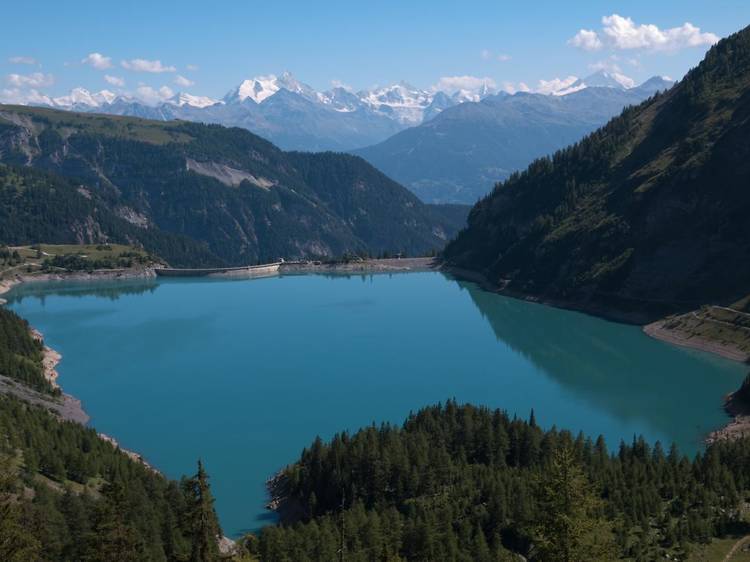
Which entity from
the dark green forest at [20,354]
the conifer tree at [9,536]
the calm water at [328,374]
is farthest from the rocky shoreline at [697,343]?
the dark green forest at [20,354]

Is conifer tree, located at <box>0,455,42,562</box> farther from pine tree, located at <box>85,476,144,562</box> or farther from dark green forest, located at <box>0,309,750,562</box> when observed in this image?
dark green forest, located at <box>0,309,750,562</box>

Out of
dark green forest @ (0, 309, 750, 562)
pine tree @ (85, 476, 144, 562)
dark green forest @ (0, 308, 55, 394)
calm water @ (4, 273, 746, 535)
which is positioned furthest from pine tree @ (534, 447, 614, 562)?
dark green forest @ (0, 308, 55, 394)

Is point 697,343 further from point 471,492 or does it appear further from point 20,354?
point 20,354

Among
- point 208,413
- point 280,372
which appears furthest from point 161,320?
point 208,413

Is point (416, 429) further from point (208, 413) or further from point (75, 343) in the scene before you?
point (75, 343)

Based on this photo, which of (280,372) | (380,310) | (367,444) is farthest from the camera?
(380,310)

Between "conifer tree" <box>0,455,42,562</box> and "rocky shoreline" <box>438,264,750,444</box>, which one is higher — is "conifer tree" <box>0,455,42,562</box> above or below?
above
